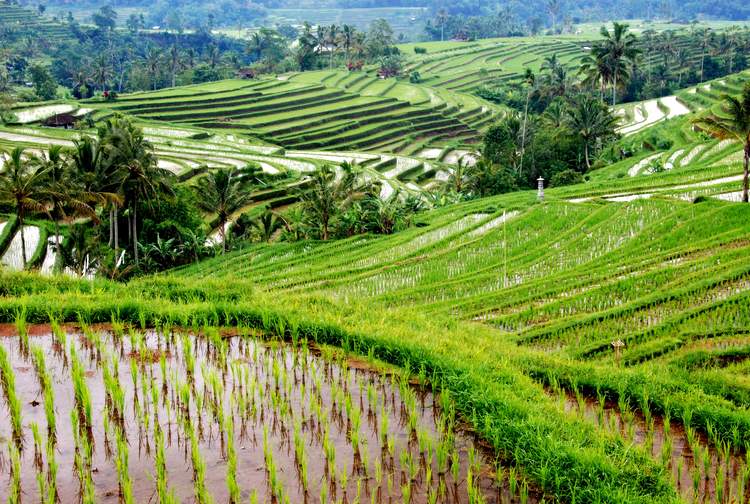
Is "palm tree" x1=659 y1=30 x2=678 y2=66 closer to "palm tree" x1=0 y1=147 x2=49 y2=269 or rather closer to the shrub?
the shrub

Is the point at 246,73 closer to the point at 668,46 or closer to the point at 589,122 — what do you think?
the point at 668,46

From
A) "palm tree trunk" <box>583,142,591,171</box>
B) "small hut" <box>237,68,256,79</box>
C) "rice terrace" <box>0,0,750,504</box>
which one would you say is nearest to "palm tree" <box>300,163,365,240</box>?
"rice terrace" <box>0,0,750,504</box>

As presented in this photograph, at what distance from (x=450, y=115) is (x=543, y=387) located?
50256 mm

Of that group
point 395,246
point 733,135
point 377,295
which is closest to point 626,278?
point 377,295

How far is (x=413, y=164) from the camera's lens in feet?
133

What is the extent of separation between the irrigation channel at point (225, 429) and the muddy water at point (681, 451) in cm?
113

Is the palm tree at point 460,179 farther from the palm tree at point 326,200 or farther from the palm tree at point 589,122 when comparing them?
the palm tree at point 326,200

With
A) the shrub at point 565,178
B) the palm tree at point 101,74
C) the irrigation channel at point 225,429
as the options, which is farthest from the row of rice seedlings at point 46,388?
the palm tree at point 101,74

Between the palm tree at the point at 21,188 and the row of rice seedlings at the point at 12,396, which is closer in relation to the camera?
the row of rice seedlings at the point at 12,396

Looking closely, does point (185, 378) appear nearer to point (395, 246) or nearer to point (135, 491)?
point (135, 491)

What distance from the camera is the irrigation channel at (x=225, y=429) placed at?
5.52m

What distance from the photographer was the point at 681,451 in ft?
20.7

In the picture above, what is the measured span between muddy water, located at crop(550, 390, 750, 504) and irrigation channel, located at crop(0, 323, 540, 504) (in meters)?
1.13

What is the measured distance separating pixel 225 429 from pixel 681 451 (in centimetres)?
348
